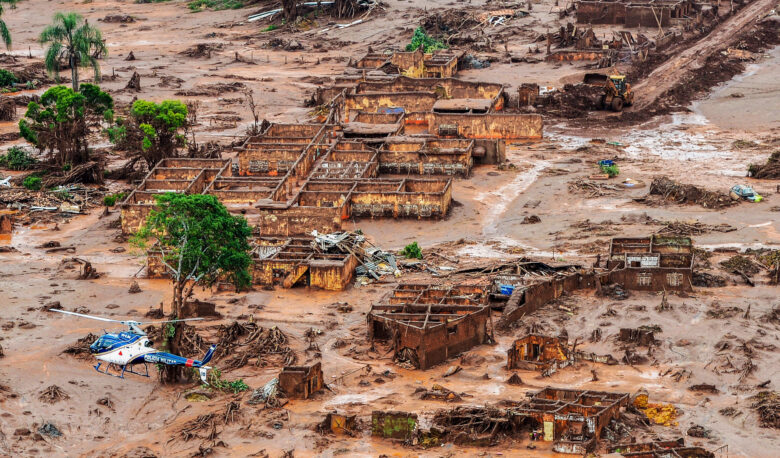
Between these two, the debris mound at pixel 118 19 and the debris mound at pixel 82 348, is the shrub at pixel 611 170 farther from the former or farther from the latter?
the debris mound at pixel 118 19

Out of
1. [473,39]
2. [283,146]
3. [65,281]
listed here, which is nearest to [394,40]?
[473,39]

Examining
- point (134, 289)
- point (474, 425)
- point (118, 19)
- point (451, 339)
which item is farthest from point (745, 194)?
point (118, 19)

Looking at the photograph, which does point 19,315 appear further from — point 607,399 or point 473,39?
point 473,39

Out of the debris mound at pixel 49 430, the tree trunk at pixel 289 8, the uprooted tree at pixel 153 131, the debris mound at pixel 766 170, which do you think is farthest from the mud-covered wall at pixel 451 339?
the tree trunk at pixel 289 8

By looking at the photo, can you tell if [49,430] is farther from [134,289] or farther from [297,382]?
[134,289]

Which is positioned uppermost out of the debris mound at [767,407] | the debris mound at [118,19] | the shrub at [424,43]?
the debris mound at [118,19]

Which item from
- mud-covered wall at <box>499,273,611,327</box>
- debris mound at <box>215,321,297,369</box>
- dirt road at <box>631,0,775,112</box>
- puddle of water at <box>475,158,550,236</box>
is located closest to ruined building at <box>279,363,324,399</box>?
debris mound at <box>215,321,297,369</box>
